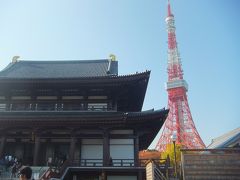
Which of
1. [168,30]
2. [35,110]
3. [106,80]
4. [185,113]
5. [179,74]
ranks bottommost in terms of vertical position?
[35,110]

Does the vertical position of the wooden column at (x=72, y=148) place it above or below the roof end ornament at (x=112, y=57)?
below

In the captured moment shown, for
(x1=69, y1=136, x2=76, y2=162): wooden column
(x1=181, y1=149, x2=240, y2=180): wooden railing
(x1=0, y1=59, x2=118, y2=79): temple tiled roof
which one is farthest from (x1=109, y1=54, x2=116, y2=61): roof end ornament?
(x1=181, y1=149, x2=240, y2=180): wooden railing

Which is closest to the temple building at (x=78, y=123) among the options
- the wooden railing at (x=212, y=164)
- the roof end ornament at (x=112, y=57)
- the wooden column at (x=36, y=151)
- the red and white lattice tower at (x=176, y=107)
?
the wooden column at (x=36, y=151)

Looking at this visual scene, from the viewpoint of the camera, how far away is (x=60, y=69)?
108ft

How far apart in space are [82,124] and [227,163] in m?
11.1

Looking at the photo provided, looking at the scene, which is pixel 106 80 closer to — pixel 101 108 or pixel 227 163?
pixel 101 108

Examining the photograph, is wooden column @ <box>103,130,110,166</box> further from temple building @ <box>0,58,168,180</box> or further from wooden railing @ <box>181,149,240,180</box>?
wooden railing @ <box>181,149,240,180</box>

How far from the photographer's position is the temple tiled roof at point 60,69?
3025 cm

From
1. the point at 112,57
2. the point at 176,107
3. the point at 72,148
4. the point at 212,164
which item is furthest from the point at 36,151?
→ the point at 176,107

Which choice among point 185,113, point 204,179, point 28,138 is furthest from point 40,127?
point 185,113

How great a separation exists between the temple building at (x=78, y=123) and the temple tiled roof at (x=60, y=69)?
404cm

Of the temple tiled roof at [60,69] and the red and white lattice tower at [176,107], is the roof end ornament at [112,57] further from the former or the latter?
the red and white lattice tower at [176,107]

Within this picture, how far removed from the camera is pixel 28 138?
24484 millimetres

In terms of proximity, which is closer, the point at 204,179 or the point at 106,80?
the point at 204,179
